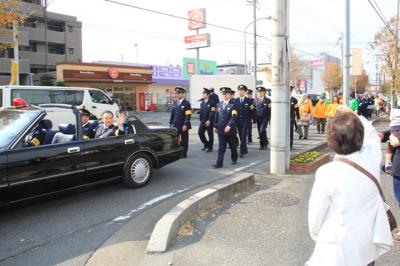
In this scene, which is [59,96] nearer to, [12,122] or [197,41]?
[12,122]

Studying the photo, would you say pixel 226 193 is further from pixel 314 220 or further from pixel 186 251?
pixel 314 220

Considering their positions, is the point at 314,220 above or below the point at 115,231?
above

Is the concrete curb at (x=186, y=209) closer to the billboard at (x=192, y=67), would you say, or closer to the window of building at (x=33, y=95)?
the window of building at (x=33, y=95)

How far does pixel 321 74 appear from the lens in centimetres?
8525

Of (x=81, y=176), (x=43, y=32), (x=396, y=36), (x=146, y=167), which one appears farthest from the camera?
(x=43, y=32)

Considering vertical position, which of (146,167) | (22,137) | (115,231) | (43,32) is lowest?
(115,231)

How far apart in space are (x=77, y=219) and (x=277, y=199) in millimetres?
2833

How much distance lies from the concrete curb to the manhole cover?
446mm

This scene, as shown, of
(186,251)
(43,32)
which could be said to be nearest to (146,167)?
(186,251)

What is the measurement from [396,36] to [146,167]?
2225cm

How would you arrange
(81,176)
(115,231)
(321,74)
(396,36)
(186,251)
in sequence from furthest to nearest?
1. (321,74)
2. (396,36)
3. (81,176)
4. (115,231)
5. (186,251)

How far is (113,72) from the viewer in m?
41.3

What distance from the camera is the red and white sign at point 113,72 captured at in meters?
41.0

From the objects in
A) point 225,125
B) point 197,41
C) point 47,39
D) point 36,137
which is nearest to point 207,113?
point 225,125
